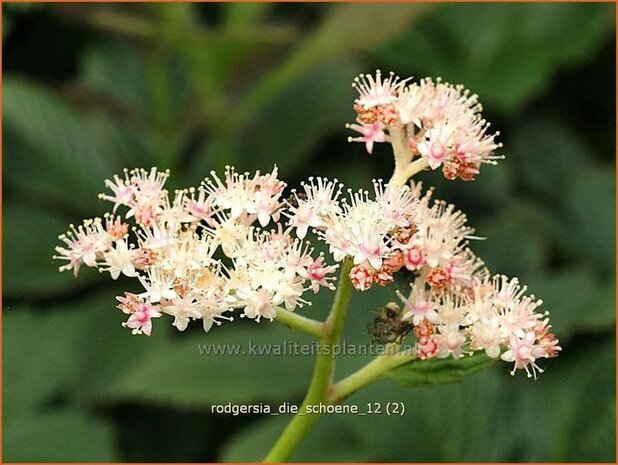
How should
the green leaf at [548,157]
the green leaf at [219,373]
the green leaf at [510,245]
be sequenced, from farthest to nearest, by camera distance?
the green leaf at [548,157], the green leaf at [510,245], the green leaf at [219,373]

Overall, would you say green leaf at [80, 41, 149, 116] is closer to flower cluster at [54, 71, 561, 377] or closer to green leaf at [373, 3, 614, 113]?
green leaf at [373, 3, 614, 113]

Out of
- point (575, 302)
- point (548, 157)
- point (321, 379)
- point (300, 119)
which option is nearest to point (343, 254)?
point (321, 379)

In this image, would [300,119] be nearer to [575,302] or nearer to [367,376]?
[575,302]

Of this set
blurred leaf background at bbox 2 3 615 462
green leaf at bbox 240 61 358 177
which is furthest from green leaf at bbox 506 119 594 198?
green leaf at bbox 240 61 358 177

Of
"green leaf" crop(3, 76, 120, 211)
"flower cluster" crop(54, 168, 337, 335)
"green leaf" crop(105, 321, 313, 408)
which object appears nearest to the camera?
"flower cluster" crop(54, 168, 337, 335)

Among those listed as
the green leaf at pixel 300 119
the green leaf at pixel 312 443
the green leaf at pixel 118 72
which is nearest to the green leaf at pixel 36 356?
the green leaf at pixel 312 443

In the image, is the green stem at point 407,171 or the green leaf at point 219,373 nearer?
the green stem at point 407,171

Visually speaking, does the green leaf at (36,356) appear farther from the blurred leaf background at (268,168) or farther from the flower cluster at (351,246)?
the flower cluster at (351,246)
